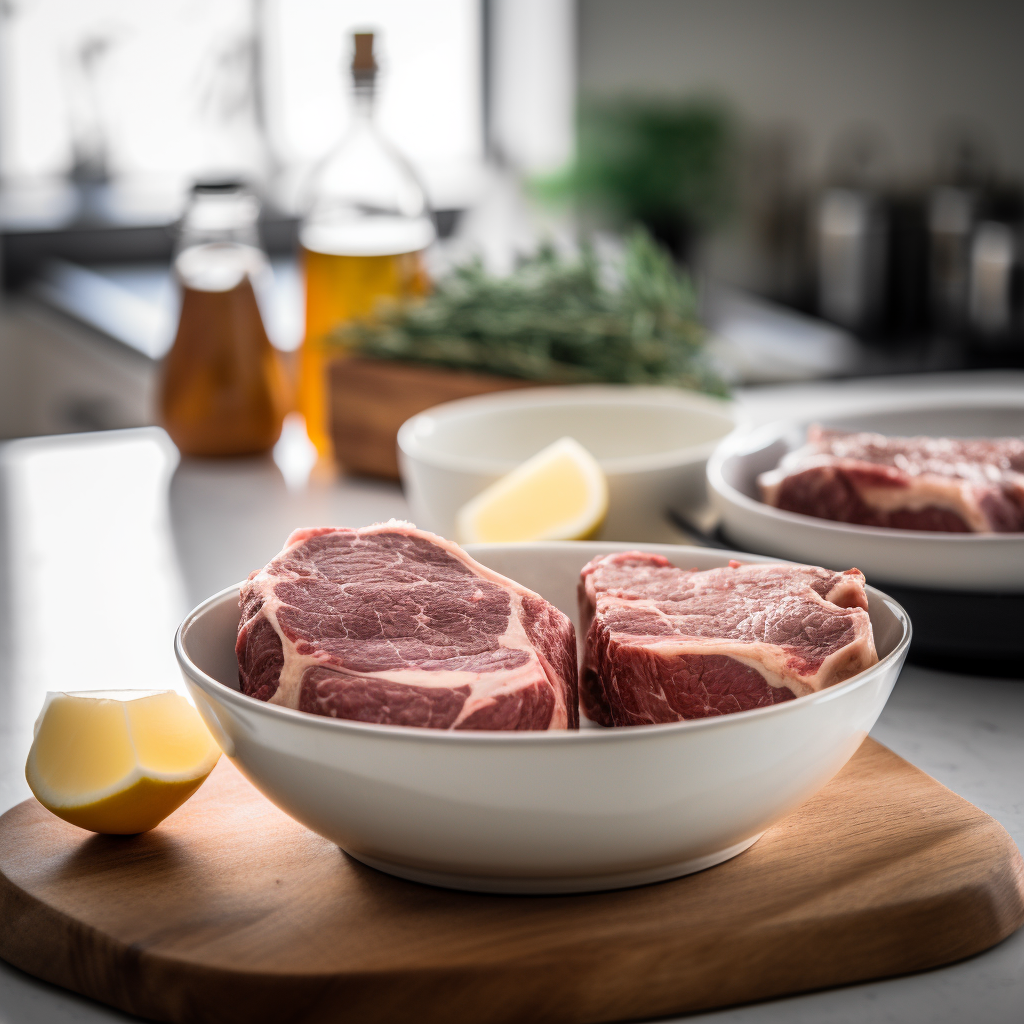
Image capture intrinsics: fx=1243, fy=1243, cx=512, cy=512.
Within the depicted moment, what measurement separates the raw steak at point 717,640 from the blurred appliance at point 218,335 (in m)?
0.86

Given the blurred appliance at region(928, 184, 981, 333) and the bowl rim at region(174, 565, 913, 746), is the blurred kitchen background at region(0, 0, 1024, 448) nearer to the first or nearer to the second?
→ the blurred appliance at region(928, 184, 981, 333)

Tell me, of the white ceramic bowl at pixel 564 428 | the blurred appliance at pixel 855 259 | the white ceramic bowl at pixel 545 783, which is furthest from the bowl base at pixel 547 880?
the blurred appliance at pixel 855 259

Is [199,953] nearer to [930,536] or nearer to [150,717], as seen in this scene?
[150,717]

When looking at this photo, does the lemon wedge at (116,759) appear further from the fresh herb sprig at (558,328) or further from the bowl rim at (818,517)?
the fresh herb sprig at (558,328)

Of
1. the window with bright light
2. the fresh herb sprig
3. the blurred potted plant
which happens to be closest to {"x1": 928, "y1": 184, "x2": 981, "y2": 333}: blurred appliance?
the blurred potted plant

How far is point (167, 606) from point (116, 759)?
470 mm

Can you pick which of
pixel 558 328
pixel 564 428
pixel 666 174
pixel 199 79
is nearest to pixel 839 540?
pixel 564 428

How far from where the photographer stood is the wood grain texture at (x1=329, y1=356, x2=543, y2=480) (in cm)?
141

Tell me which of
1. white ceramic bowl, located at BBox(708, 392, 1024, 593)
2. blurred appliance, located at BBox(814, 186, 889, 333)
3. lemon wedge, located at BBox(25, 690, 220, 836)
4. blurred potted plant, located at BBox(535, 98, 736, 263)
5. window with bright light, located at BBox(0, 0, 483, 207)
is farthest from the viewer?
window with bright light, located at BBox(0, 0, 483, 207)

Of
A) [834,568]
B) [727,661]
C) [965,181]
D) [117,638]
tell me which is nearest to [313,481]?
[117,638]

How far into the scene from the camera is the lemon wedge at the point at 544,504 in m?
0.97

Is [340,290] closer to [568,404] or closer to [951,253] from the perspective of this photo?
[568,404]

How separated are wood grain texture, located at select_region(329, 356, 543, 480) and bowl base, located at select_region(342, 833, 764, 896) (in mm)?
853

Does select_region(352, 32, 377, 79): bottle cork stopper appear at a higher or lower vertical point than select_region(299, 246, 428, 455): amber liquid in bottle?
higher
